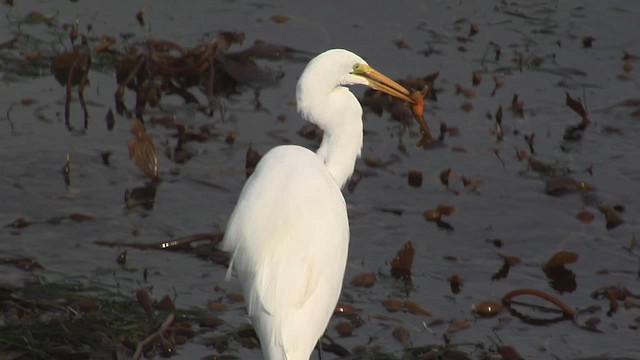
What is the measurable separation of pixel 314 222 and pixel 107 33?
400cm

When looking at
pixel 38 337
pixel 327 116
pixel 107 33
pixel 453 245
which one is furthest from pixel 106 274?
pixel 107 33

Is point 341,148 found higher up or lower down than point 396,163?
higher up

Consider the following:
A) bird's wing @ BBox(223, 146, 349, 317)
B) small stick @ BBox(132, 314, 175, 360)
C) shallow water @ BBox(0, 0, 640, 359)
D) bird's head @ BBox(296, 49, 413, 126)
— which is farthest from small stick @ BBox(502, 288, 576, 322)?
small stick @ BBox(132, 314, 175, 360)

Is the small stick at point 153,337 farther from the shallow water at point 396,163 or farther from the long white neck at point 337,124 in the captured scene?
the long white neck at point 337,124

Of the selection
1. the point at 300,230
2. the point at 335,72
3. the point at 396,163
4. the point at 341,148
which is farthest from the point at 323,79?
the point at 396,163

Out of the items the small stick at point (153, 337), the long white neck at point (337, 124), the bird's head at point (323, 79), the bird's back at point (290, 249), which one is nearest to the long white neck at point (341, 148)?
the long white neck at point (337, 124)

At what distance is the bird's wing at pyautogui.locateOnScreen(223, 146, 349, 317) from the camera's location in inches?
171

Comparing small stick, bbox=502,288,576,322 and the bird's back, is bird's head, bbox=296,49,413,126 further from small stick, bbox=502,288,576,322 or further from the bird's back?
small stick, bbox=502,288,576,322

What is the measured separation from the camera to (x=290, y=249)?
444 cm

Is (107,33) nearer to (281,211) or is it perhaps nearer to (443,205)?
(443,205)

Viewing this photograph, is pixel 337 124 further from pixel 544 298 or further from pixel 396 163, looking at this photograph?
pixel 396 163

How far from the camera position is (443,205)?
6.22m

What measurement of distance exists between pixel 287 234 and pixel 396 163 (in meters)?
2.39

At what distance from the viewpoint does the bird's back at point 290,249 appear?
4.29 metres
